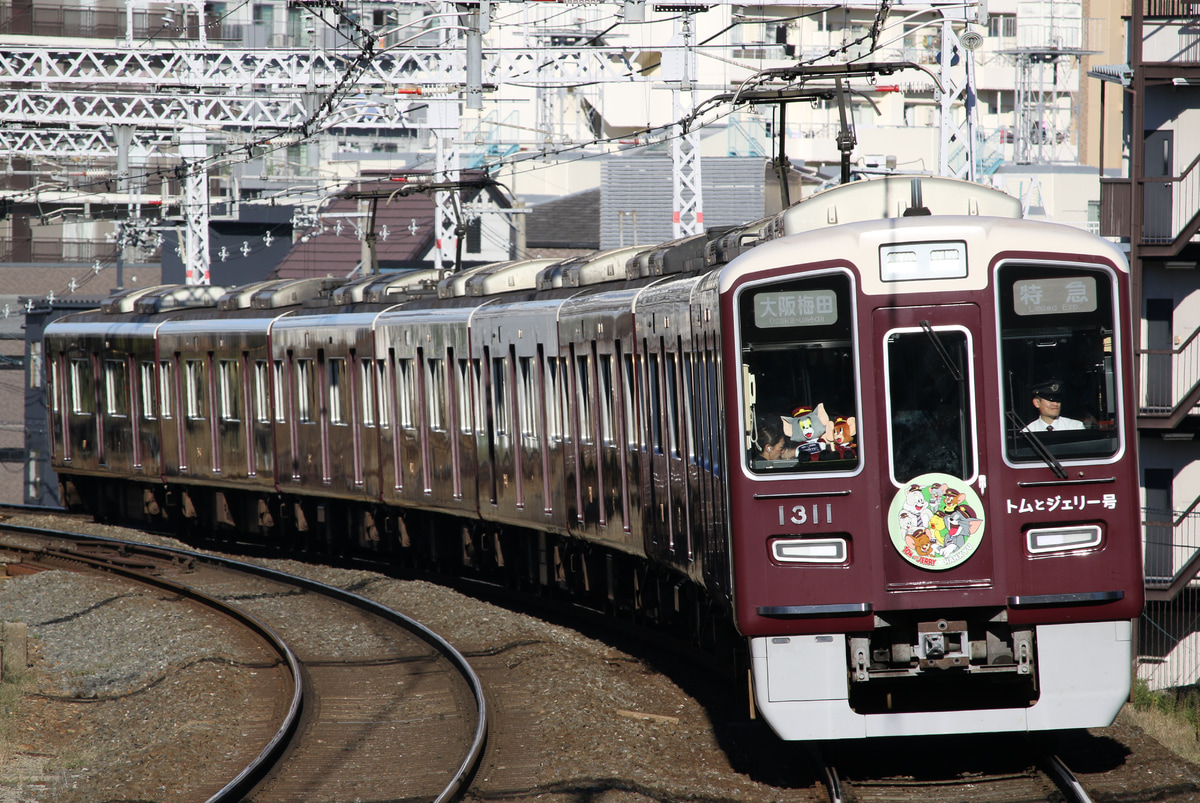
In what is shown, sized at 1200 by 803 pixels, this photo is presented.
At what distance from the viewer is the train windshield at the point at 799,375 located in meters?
7.74

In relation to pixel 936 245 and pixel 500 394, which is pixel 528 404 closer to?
pixel 500 394

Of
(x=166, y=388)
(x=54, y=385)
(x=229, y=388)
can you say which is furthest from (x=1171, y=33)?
(x=54, y=385)

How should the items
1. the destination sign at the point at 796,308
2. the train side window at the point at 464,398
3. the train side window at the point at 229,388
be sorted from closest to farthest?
the destination sign at the point at 796,308 → the train side window at the point at 464,398 → the train side window at the point at 229,388

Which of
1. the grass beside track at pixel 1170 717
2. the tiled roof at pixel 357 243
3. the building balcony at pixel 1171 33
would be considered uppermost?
the building balcony at pixel 1171 33

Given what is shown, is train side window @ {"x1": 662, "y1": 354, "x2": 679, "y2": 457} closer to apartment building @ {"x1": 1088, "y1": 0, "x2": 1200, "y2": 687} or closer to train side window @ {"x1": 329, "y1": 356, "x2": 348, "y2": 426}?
train side window @ {"x1": 329, "y1": 356, "x2": 348, "y2": 426}

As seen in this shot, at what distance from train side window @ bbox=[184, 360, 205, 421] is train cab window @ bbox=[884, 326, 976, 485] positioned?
14461 mm

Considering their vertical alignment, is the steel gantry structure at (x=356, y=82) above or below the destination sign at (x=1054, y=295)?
above

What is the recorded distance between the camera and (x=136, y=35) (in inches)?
2184

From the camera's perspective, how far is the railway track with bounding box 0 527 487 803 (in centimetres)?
880

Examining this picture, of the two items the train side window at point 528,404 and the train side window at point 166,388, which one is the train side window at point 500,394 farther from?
the train side window at point 166,388

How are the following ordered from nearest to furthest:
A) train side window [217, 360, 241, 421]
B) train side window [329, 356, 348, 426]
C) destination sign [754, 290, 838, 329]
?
destination sign [754, 290, 838, 329] < train side window [329, 356, 348, 426] < train side window [217, 360, 241, 421]

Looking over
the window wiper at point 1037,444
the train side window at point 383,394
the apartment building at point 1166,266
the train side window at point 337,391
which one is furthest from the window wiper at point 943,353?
the apartment building at point 1166,266

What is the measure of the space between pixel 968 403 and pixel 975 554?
0.68 meters

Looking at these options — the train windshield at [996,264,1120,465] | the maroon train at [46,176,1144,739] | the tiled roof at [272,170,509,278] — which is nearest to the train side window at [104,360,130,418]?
the maroon train at [46,176,1144,739]
